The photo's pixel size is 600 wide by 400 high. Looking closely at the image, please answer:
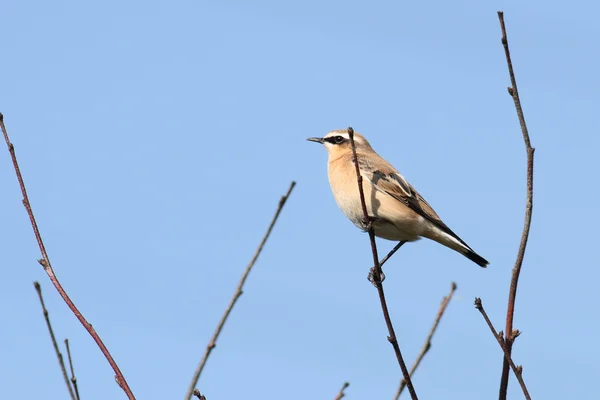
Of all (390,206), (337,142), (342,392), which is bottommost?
(342,392)

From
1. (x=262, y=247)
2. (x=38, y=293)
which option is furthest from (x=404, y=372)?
(x=38, y=293)

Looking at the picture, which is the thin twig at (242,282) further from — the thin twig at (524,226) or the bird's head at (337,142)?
the bird's head at (337,142)

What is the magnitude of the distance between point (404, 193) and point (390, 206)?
1.18ft

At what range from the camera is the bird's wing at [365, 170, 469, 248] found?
9.44m

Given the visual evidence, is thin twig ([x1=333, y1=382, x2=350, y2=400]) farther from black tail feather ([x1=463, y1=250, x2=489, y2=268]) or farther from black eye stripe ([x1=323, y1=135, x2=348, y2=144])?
black eye stripe ([x1=323, y1=135, x2=348, y2=144])

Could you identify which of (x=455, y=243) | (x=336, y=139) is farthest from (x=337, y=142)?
(x=455, y=243)

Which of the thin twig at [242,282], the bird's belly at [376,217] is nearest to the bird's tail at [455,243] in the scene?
the bird's belly at [376,217]

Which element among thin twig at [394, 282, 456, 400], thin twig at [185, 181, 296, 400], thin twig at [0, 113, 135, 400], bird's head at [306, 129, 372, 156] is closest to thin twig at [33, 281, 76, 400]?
thin twig at [0, 113, 135, 400]

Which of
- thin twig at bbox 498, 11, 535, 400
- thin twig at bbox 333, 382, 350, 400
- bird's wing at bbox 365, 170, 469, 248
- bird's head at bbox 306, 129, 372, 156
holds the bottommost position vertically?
thin twig at bbox 333, 382, 350, 400

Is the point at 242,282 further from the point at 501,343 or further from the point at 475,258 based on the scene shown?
the point at 475,258

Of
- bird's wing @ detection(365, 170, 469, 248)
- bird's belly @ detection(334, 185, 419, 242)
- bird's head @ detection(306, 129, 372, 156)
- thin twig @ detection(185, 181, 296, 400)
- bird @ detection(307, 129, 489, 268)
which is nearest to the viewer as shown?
thin twig @ detection(185, 181, 296, 400)

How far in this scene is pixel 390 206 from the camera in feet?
30.3

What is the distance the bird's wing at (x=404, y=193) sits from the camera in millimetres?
9438

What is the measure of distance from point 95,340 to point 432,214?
6.84m
